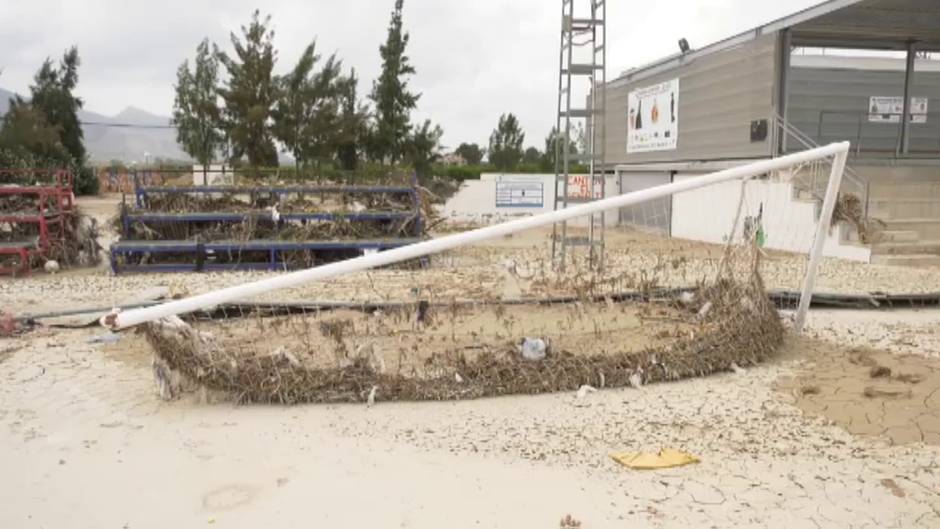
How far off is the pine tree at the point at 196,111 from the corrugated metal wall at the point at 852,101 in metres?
23.2

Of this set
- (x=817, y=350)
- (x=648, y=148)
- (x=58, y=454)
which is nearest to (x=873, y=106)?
(x=648, y=148)

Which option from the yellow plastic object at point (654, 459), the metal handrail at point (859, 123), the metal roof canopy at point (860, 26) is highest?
the metal roof canopy at point (860, 26)

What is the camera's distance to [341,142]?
90.1 ft

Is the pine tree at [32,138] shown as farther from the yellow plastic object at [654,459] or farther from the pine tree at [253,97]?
the yellow plastic object at [654,459]

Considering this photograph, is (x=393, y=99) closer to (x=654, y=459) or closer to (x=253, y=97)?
(x=253, y=97)

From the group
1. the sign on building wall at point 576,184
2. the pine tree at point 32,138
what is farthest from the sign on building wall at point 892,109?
the pine tree at point 32,138

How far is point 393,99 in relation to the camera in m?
26.2

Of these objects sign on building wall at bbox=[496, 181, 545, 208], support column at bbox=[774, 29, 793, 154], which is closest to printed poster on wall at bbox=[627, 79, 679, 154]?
sign on building wall at bbox=[496, 181, 545, 208]

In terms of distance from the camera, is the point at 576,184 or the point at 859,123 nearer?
the point at 859,123

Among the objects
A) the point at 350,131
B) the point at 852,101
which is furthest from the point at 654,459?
the point at 350,131

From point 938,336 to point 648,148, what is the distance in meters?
13.5

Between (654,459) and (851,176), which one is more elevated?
(851,176)

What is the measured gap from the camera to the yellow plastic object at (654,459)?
4.00 metres

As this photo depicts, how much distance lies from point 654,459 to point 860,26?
1366cm
